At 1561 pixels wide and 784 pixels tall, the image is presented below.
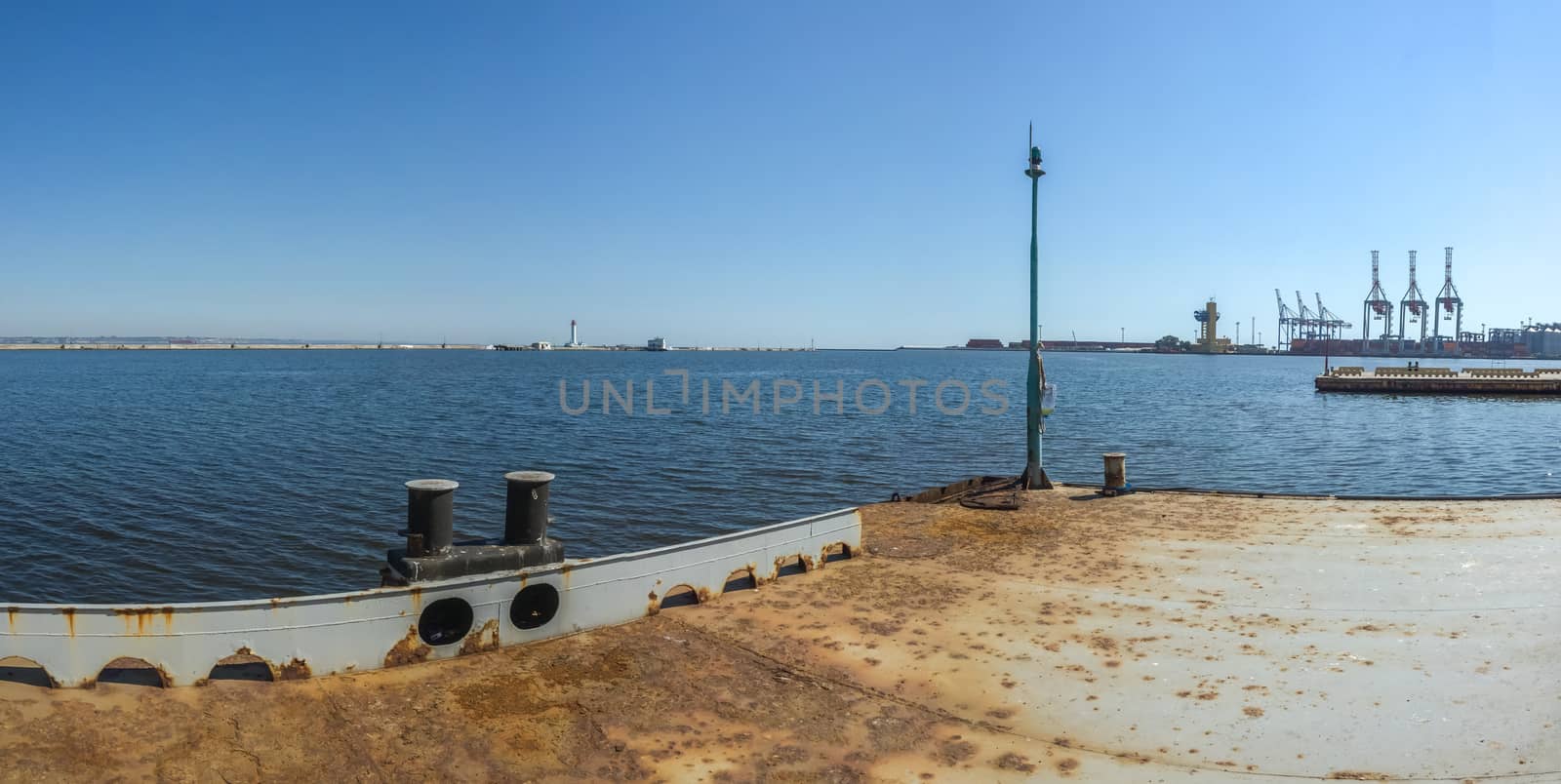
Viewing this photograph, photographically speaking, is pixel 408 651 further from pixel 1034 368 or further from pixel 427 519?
pixel 1034 368

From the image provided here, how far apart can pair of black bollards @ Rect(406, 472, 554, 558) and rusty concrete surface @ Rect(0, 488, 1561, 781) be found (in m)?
1.24

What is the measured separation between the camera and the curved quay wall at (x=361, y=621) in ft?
22.9

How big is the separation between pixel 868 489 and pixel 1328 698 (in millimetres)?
18405

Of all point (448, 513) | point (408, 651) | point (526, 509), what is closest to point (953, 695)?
point (526, 509)

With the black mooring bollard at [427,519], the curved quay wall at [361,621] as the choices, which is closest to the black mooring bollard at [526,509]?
the curved quay wall at [361,621]

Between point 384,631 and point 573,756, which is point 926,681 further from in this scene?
point 384,631

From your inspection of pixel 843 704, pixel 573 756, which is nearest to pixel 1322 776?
pixel 843 704

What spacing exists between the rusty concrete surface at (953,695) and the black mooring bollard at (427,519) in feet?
4.09

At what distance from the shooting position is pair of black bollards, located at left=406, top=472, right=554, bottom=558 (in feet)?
28.5

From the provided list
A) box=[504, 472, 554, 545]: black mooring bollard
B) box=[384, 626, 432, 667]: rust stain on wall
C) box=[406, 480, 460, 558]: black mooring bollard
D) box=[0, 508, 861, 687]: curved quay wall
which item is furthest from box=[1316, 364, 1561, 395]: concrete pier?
box=[384, 626, 432, 667]: rust stain on wall

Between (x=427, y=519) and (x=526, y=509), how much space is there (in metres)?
0.98

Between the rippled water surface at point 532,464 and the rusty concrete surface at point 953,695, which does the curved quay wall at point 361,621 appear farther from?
the rippled water surface at point 532,464

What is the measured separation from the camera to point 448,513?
886 centimetres

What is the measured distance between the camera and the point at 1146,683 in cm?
747
